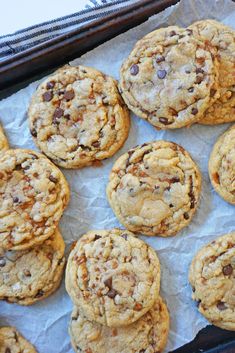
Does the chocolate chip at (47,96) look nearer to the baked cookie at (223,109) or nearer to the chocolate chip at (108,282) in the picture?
the baked cookie at (223,109)

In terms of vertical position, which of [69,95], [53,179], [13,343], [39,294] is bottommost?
[13,343]

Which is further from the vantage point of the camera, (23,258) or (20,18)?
(20,18)

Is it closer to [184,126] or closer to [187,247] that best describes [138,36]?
[184,126]

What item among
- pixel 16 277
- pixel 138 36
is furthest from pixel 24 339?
pixel 138 36

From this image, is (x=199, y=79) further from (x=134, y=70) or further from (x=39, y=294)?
(x=39, y=294)

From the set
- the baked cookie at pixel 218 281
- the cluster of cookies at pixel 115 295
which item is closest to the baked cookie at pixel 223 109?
the baked cookie at pixel 218 281

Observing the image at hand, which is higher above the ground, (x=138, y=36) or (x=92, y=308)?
(x=138, y=36)

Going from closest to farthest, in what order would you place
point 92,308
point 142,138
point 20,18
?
point 92,308 < point 142,138 < point 20,18

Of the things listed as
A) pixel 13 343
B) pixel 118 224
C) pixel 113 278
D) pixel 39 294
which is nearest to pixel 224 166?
pixel 118 224
